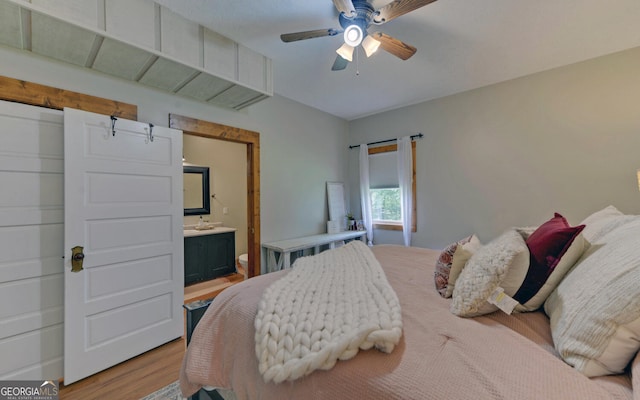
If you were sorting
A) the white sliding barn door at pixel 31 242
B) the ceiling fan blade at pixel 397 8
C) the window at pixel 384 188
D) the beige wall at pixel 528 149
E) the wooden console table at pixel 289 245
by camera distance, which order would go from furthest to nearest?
the window at pixel 384 188
the wooden console table at pixel 289 245
the beige wall at pixel 528 149
the white sliding barn door at pixel 31 242
the ceiling fan blade at pixel 397 8

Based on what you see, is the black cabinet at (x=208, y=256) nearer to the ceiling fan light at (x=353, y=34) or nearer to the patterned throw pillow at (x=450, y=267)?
the ceiling fan light at (x=353, y=34)

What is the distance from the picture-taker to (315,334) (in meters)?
0.90

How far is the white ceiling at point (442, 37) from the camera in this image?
72.2 inches

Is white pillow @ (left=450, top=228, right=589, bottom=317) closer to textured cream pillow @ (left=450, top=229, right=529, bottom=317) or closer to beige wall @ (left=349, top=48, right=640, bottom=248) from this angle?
textured cream pillow @ (left=450, top=229, right=529, bottom=317)

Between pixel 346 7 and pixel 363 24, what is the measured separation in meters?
0.23

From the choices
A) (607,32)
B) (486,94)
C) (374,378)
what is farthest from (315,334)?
(486,94)

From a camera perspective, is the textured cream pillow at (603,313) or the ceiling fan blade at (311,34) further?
the ceiling fan blade at (311,34)

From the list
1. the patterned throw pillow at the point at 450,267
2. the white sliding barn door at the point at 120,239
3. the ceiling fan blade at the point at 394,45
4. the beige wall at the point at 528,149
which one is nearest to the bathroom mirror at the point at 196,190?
the white sliding barn door at the point at 120,239

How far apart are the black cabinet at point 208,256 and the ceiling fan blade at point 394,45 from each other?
352 centimetres

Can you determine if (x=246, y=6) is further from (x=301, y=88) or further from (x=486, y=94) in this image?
(x=486, y=94)

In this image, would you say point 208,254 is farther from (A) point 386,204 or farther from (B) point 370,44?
(B) point 370,44

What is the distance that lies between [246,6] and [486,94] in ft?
9.41

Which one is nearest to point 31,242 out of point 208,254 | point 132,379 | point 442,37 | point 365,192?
point 132,379
